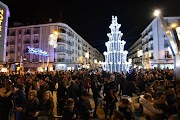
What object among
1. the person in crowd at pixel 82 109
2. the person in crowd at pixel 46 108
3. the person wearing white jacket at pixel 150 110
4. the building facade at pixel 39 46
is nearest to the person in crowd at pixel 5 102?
the person in crowd at pixel 46 108

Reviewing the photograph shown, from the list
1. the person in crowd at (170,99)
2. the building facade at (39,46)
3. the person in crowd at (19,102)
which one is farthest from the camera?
the building facade at (39,46)

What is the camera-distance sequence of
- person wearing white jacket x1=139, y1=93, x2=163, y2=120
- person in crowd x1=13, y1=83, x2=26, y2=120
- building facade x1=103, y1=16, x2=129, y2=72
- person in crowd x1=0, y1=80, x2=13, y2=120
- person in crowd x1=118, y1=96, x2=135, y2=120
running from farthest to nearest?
building facade x1=103, y1=16, x2=129, y2=72
person in crowd x1=0, y1=80, x2=13, y2=120
person in crowd x1=13, y1=83, x2=26, y2=120
person in crowd x1=118, y1=96, x2=135, y2=120
person wearing white jacket x1=139, y1=93, x2=163, y2=120

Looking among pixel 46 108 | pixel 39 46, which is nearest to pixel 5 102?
pixel 46 108

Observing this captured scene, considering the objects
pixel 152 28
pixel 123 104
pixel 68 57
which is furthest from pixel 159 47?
pixel 123 104

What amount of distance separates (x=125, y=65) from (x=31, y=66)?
1153 inches

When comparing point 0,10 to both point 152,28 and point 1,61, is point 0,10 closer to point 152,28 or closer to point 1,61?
point 1,61

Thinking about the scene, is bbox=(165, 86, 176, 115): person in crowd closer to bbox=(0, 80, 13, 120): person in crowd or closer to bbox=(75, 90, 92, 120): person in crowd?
bbox=(75, 90, 92, 120): person in crowd

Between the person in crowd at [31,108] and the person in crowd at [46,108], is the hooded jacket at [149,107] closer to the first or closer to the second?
the person in crowd at [46,108]

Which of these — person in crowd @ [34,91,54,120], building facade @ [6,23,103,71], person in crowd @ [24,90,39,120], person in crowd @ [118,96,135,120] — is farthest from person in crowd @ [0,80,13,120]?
building facade @ [6,23,103,71]

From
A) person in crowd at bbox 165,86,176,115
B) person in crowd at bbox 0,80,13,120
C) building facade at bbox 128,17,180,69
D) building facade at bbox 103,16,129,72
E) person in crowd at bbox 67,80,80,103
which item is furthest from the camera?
building facade at bbox 128,17,180,69

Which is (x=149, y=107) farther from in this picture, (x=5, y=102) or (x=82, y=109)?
(x=5, y=102)

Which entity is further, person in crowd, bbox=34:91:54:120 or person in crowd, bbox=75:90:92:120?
person in crowd, bbox=75:90:92:120

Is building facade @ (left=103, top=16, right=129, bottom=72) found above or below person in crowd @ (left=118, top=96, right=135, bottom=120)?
above

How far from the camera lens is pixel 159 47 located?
55500 millimetres
